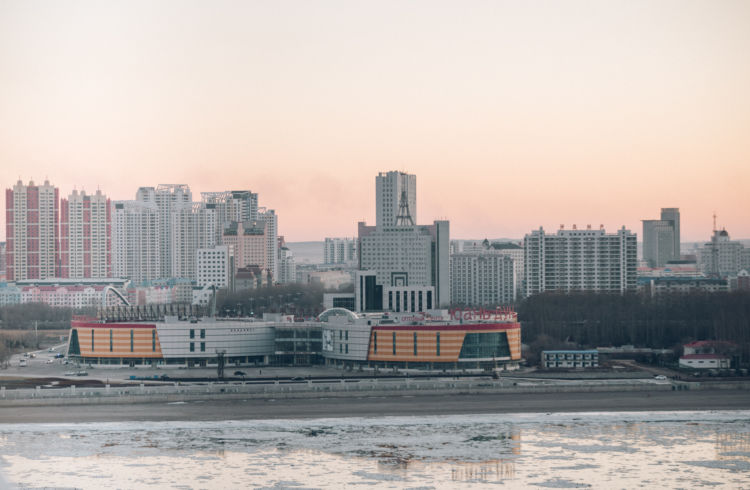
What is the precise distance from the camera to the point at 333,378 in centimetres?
4397

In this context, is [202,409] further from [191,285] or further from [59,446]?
[191,285]

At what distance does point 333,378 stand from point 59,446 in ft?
52.1

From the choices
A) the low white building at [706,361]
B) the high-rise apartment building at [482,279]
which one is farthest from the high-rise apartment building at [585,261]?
the low white building at [706,361]

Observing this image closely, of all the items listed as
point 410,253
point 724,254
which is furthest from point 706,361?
point 724,254

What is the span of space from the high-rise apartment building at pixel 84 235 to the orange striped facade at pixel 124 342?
60.0m

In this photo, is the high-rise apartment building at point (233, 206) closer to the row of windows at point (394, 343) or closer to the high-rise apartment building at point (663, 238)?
the high-rise apartment building at point (663, 238)

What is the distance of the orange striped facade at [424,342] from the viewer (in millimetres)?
47188

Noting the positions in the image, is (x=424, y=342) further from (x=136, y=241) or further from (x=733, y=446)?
(x=136, y=241)

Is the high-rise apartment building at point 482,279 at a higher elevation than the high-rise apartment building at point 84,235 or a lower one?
lower

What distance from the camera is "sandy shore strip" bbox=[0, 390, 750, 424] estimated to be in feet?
113

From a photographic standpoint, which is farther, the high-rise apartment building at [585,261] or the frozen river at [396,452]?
the high-rise apartment building at [585,261]

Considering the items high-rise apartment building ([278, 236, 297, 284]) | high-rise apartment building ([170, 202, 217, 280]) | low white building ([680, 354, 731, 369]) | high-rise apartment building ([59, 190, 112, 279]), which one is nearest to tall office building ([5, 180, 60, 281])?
high-rise apartment building ([59, 190, 112, 279])

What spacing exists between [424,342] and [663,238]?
367 feet

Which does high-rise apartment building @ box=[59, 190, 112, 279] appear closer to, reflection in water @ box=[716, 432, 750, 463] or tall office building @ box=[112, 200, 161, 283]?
tall office building @ box=[112, 200, 161, 283]
